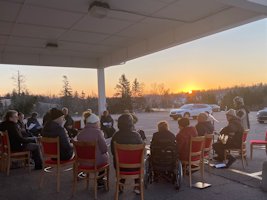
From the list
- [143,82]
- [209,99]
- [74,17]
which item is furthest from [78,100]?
[74,17]

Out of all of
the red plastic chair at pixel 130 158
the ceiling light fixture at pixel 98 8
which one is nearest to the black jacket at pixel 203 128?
the red plastic chair at pixel 130 158

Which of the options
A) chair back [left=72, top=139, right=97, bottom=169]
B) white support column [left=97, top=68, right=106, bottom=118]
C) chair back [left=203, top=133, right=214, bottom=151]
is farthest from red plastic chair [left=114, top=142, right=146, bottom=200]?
white support column [left=97, top=68, right=106, bottom=118]

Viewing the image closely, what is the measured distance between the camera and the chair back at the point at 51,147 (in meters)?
3.93

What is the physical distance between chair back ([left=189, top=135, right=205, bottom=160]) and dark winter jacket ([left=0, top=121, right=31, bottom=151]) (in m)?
3.60

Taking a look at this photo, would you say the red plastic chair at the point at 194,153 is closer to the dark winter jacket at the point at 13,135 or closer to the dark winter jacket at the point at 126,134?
the dark winter jacket at the point at 126,134

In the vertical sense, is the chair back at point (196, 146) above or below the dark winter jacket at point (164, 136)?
below

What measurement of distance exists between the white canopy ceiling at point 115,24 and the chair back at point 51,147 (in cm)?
283

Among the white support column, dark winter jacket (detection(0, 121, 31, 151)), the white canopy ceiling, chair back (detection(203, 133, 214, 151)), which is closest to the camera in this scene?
chair back (detection(203, 133, 214, 151))

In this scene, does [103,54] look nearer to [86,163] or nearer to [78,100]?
[86,163]

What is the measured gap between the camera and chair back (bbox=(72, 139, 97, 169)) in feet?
11.8

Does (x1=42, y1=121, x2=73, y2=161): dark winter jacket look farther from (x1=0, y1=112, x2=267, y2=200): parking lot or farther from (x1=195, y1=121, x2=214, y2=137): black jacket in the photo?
(x1=195, y1=121, x2=214, y2=137): black jacket

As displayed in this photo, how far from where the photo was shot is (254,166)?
5.09 metres

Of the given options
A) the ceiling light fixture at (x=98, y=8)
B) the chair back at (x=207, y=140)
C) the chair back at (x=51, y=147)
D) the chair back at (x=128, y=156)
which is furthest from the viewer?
the ceiling light fixture at (x=98, y=8)

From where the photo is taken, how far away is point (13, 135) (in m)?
4.98
